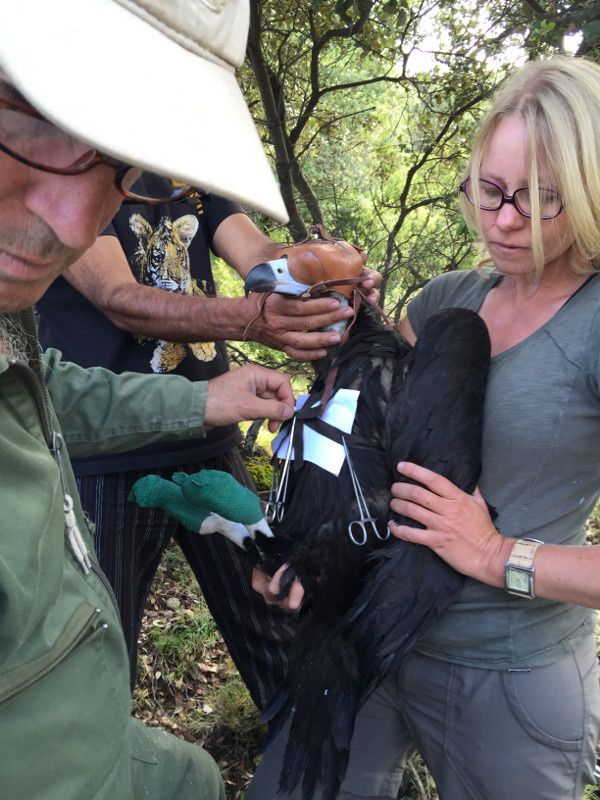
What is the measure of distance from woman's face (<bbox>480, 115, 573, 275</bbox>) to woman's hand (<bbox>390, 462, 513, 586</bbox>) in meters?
0.64

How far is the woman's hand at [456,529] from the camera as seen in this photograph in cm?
148

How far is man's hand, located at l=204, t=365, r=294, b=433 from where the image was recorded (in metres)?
1.83

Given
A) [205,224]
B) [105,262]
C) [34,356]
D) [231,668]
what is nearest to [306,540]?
[34,356]

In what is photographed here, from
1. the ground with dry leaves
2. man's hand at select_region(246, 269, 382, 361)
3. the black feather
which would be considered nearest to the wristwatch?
the black feather

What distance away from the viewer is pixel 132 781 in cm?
126

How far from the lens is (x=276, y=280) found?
1742 mm

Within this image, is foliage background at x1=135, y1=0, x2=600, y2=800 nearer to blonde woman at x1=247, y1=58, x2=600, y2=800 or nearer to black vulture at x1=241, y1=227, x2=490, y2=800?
blonde woman at x1=247, y1=58, x2=600, y2=800

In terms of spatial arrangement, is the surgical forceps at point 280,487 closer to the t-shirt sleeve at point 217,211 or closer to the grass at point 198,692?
the t-shirt sleeve at point 217,211

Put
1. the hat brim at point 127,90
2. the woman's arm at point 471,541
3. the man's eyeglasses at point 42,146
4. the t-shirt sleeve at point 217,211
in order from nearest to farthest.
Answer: the hat brim at point 127,90, the man's eyeglasses at point 42,146, the woman's arm at point 471,541, the t-shirt sleeve at point 217,211

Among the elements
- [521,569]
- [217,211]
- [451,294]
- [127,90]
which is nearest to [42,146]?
[127,90]

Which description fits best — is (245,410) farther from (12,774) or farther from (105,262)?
(12,774)

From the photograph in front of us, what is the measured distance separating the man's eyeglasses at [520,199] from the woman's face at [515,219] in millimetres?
11

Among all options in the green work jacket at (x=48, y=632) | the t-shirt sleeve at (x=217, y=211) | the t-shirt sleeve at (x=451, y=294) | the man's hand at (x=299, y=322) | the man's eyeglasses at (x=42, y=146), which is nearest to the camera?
the man's eyeglasses at (x=42, y=146)

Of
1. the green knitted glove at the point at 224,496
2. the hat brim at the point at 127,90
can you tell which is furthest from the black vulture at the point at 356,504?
the hat brim at the point at 127,90
